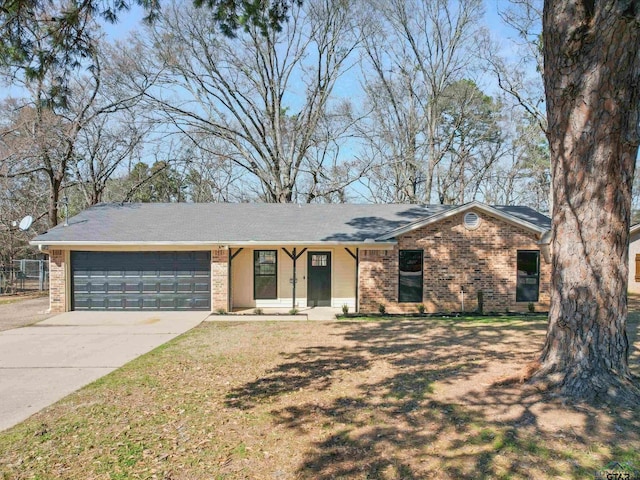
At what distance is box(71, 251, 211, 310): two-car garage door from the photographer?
1308 centimetres

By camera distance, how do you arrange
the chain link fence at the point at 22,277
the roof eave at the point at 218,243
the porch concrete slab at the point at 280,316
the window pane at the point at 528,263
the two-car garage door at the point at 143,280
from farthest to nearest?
the chain link fence at the point at 22,277, the window pane at the point at 528,263, the two-car garage door at the point at 143,280, the roof eave at the point at 218,243, the porch concrete slab at the point at 280,316

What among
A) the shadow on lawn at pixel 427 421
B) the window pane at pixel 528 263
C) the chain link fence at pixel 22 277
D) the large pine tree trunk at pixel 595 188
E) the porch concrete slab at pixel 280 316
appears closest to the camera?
the shadow on lawn at pixel 427 421

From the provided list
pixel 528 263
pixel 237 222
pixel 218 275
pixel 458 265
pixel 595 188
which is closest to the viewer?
pixel 595 188

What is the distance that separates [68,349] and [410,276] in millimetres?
9281

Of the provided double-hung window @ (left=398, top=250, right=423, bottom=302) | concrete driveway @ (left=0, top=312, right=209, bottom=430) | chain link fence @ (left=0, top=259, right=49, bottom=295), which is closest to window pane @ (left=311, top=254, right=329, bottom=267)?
double-hung window @ (left=398, top=250, right=423, bottom=302)

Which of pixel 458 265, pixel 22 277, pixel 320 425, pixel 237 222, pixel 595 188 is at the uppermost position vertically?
pixel 237 222

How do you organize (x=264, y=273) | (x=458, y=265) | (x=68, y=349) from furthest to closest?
(x=264, y=273) → (x=458, y=265) → (x=68, y=349)

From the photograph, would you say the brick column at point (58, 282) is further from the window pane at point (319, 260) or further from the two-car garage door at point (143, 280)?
the window pane at point (319, 260)

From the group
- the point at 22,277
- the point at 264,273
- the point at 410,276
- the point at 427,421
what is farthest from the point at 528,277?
the point at 22,277

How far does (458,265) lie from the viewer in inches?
517

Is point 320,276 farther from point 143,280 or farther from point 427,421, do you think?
point 427,421

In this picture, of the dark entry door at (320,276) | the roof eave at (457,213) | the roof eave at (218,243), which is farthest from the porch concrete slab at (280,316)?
the roof eave at (457,213)

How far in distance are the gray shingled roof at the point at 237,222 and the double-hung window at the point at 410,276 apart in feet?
3.85

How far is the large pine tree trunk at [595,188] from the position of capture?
4.59 metres
